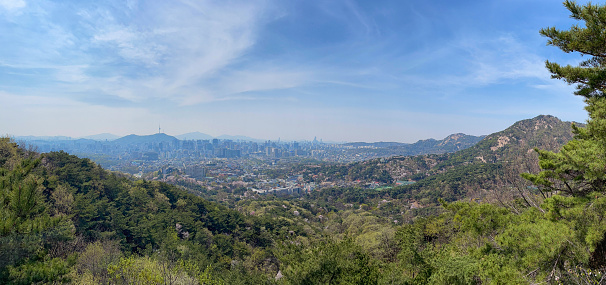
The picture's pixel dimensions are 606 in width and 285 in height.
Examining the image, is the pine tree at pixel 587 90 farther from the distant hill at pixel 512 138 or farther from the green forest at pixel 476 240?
the distant hill at pixel 512 138

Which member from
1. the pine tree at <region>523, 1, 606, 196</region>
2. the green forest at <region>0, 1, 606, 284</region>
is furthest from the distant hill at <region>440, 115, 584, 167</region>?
the pine tree at <region>523, 1, 606, 196</region>

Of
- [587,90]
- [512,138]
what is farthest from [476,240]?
[512,138]

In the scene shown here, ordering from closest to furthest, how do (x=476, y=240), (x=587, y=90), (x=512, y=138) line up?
(x=587, y=90) → (x=476, y=240) → (x=512, y=138)

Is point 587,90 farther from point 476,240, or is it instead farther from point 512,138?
point 512,138

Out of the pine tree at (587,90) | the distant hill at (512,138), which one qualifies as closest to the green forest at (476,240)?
the pine tree at (587,90)

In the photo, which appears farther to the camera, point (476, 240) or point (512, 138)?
point (512, 138)

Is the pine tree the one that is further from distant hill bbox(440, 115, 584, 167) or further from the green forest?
distant hill bbox(440, 115, 584, 167)

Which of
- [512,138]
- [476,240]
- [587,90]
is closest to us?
[587,90]

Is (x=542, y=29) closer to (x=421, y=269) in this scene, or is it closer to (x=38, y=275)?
(x=421, y=269)

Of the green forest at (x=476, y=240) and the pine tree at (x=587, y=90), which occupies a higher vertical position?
the pine tree at (x=587, y=90)

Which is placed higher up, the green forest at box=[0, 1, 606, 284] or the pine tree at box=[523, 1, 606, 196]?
the pine tree at box=[523, 1, 606, 196]

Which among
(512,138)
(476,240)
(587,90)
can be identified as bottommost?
(476,240)

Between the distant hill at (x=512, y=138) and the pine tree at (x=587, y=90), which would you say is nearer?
the pine tree at (x=587, y=90)
